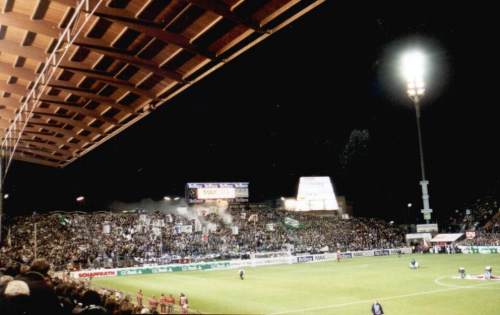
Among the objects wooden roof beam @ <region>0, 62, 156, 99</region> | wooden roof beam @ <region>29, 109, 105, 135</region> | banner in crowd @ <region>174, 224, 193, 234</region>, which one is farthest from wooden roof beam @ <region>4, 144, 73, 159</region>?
banner in crowd @ <region>174, 224, 193, 234</region>

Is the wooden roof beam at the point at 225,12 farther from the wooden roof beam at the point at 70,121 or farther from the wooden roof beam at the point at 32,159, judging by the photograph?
the wooden roof beam at the point at 32,159

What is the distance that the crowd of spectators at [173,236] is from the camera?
46.9 m

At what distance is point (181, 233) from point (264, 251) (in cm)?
1076

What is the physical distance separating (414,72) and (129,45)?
1132 inches

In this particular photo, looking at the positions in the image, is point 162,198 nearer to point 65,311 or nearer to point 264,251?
point 264,251

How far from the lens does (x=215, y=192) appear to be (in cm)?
6725

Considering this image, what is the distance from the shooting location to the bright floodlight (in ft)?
115

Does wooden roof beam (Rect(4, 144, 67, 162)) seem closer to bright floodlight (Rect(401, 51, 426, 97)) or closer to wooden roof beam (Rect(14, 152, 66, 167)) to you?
wooden roof beam (Rect(14, 152, 66, 167))

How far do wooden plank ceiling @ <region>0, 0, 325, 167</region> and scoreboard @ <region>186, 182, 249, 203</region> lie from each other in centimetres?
5041

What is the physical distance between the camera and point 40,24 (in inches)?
382

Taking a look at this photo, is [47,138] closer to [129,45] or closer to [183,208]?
[129,45]

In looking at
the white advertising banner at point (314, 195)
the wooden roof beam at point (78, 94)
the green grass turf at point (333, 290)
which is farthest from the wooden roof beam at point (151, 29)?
the white advertising banner at point (314, 195)

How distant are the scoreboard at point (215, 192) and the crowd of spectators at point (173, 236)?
2995 millimetres

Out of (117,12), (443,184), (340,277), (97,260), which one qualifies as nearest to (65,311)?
(117,12)
